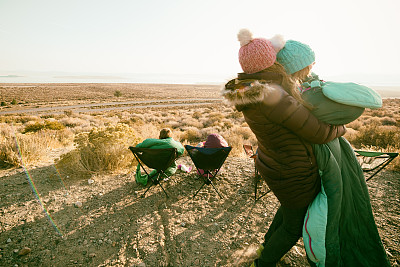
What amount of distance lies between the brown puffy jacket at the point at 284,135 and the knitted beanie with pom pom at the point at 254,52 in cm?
10

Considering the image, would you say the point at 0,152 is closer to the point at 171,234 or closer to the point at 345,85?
the point at 171,234

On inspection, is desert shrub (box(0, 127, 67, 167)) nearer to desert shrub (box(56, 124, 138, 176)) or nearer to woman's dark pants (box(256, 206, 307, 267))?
desert shrub (box(56, 124, 138, 176))

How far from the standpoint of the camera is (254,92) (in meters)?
1.14

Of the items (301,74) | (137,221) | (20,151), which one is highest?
(301,74)

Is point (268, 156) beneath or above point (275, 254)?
above

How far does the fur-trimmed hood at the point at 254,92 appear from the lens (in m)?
1.13

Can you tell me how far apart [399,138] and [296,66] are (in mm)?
8407

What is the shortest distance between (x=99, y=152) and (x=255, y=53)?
4.04 metres

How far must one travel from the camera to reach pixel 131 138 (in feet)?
15.4

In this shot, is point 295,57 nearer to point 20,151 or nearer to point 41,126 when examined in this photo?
point 20,151

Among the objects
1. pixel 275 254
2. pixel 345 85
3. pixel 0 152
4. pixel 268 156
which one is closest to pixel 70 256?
pixel 275 254

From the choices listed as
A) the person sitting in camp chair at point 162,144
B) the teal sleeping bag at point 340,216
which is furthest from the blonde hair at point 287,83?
the person sitting in camp chair at point 162,144

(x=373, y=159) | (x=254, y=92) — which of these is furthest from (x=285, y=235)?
(x=373, y=159)

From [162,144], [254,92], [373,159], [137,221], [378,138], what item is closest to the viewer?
[254,92]
